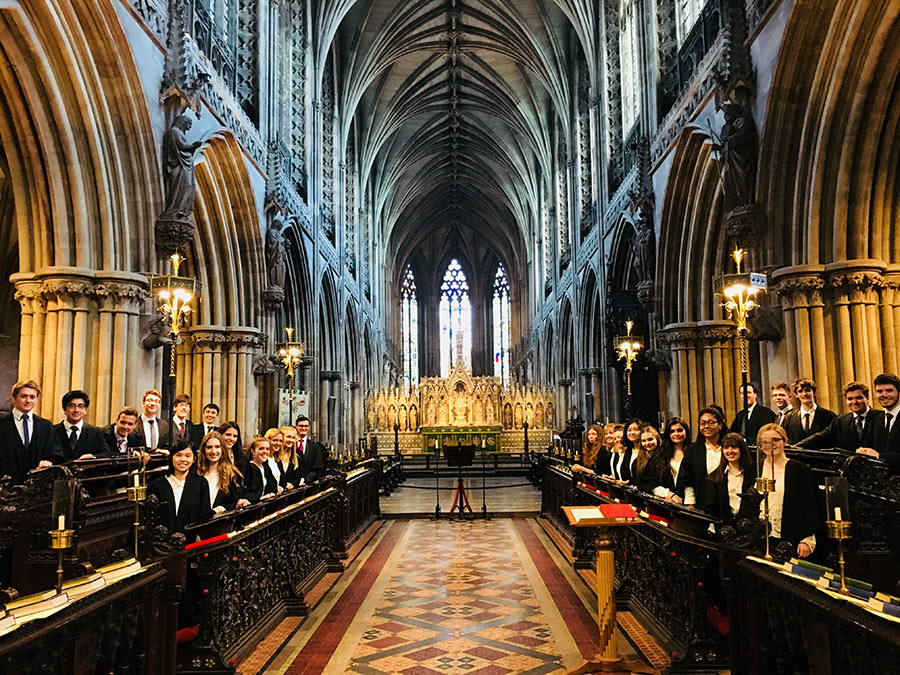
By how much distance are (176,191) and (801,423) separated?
→ 318 inches

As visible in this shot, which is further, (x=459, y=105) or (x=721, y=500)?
(x=459, y=105)

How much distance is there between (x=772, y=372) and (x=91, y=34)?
9387mm

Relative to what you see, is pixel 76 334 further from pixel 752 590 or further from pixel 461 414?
pixel 461 414

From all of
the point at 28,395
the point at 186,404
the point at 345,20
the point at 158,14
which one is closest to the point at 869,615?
the point at 28,395

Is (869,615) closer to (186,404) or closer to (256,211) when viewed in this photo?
(186,404)

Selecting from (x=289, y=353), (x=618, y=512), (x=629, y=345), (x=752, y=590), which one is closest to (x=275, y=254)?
(x=289, y=353)

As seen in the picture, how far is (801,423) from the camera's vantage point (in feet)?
24.3

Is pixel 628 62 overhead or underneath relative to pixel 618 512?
overhead

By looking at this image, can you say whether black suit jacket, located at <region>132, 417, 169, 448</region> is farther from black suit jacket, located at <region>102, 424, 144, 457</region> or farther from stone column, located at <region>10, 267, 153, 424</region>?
stone column, located at <region>10, 267, 153, 424</region>

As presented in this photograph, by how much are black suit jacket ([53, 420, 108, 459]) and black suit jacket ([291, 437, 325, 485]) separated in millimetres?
2511

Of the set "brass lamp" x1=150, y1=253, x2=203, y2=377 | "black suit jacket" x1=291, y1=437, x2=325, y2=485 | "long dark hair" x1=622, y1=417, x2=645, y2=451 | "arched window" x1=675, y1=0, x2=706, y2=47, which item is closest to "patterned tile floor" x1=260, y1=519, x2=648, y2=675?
"black suit jacket" x1=291, y1=437, x2=325, y2=485

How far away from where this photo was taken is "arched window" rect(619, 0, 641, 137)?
1703 cm

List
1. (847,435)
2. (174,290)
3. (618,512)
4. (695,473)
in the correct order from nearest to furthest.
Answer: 1. (618,512)
2. (695,473)
3. (847,435)
4. (174,290)

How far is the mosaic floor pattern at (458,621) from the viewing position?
A: 5.06m
